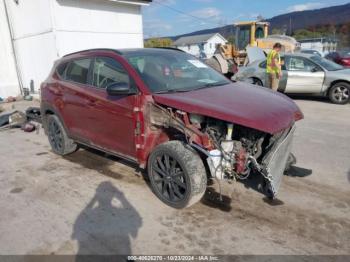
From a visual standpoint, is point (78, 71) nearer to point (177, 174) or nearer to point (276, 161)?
point (177, 174)

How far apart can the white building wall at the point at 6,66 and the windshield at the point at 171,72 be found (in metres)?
11.0

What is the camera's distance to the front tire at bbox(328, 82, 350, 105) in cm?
943

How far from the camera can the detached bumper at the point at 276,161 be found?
328cm

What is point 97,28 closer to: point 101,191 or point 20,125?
point 20,125

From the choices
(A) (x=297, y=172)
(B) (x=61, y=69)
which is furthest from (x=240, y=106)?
(B) (x=61, y=69)

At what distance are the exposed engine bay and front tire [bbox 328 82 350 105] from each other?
7123 millimetres

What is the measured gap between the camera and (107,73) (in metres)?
4.35

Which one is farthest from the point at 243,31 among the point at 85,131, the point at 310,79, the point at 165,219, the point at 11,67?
the point at 165,219

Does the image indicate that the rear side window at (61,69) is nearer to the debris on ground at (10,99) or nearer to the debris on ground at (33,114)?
the debris on ground at (33,114)

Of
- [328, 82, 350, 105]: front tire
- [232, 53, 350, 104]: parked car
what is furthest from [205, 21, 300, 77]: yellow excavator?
[328, 82, 350, 105]: front tire

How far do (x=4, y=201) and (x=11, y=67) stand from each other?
1108cm

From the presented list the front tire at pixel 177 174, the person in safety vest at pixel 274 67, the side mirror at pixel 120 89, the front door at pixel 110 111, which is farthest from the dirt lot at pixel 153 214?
the person in safety vest at pixel 274 67

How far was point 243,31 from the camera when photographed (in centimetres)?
1809

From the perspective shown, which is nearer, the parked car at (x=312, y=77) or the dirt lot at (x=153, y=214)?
the dirt lot at (x=153, y=214)
